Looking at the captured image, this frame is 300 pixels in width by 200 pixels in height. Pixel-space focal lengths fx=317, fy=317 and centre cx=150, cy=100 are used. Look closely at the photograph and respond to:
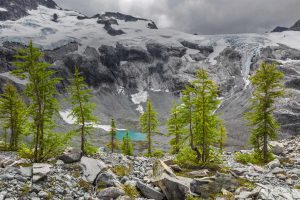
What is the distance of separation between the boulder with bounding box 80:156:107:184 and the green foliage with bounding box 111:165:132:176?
58.7 inches

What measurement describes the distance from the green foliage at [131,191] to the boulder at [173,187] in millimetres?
1600

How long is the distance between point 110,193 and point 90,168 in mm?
3812

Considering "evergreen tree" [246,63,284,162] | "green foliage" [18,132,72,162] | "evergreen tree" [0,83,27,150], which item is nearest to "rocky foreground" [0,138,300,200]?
"green foliage" [18,132,72,162]

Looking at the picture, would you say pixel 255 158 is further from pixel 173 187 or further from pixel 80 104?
pixel 173 187

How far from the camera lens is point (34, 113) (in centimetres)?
2447

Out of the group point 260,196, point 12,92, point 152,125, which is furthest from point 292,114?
point 260,196

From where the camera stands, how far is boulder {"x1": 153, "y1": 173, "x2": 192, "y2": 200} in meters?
18.9

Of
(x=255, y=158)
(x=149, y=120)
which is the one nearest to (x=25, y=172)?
(x=255, y=158)

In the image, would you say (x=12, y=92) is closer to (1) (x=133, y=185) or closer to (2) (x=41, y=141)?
(2) (x=41, y=141)

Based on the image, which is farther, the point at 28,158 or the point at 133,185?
the point at 28,158

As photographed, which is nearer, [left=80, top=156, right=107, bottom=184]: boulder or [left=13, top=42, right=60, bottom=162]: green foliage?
[left=80, top=156, right=107, bottom=184]: boulder

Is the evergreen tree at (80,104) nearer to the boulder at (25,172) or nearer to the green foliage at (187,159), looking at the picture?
the green foliage at (187,159)

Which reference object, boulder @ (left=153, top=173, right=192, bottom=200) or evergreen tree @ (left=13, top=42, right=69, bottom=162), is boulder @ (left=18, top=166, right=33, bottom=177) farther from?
boulder @ (left=153, top=173, right=192, bottom=200)

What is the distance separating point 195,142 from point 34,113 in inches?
577
